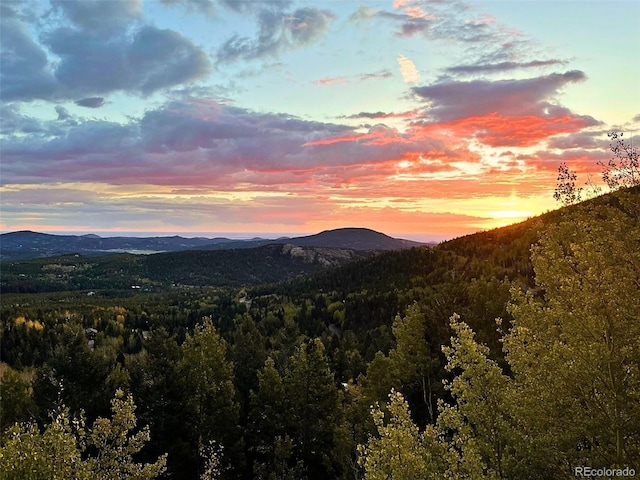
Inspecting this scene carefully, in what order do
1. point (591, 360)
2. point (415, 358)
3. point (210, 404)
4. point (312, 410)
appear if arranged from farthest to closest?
point (312, 410), point (210, 404), point (415, 358), point (591, 360)

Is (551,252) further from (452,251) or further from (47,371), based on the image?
(452,251)

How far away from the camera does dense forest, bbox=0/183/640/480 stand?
12953 millimetres

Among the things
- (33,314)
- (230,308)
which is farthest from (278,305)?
(33,314)

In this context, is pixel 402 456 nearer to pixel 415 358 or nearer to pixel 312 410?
pixel 415 358

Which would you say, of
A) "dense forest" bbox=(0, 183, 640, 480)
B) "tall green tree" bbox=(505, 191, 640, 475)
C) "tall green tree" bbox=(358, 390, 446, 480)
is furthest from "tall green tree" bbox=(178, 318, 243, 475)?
"tall green tree" bbox=(505, 191, 640, 475)

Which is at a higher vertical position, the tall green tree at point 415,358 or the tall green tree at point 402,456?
the tall green tree at point 402,456

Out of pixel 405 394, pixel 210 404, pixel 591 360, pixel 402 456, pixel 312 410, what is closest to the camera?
pixel 591 360

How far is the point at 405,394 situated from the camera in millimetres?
35312

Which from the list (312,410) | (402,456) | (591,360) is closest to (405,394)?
(312,410)

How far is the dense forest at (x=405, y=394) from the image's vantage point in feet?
42.5

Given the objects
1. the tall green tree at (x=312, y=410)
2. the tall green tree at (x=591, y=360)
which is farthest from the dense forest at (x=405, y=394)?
the tall green tree at (x=312, y=410)

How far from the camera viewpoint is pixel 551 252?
14672 millimetres

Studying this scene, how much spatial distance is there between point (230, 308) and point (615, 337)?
567 ft

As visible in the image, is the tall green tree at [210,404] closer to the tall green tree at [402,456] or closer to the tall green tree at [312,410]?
the tall green tree at [312,410]
